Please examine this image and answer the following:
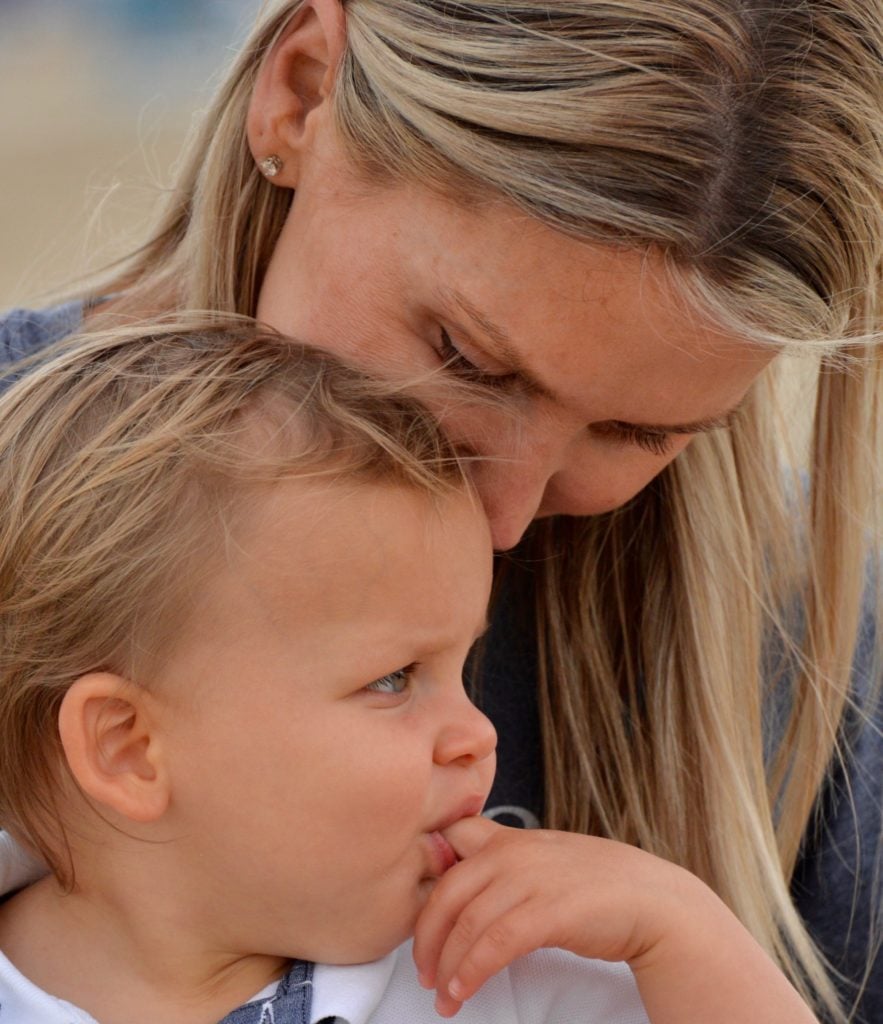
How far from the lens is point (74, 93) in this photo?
42.9 ft

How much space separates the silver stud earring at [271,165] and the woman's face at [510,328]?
0.14ft

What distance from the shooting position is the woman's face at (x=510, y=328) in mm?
1703

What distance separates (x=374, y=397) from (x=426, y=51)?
37 centimetres

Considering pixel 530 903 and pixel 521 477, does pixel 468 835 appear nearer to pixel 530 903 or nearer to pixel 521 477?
pixel 530 903

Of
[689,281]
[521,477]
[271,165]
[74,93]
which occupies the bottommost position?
[74,93]

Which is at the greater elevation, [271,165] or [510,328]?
[271,165]

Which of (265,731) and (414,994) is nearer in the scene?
(265,731)

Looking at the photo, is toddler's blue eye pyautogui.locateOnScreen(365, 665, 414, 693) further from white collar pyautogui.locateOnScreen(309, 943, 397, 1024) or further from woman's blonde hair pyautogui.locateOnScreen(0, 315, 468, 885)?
white collar pyautogui.locateOnScreen(309, 943, 397, 1024)

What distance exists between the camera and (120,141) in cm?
1138

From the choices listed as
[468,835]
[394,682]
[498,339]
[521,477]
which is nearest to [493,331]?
[498,339]

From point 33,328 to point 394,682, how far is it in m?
0.91

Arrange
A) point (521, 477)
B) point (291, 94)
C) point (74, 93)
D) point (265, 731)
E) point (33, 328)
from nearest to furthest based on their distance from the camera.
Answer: point (265, 731) < point (521, 477) < point (291, 94) < point (33, 328) < point (74, 93)

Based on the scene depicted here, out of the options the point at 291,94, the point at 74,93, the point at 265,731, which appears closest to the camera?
the point at 265,731

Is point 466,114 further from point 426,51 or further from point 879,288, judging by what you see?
point 879,288
